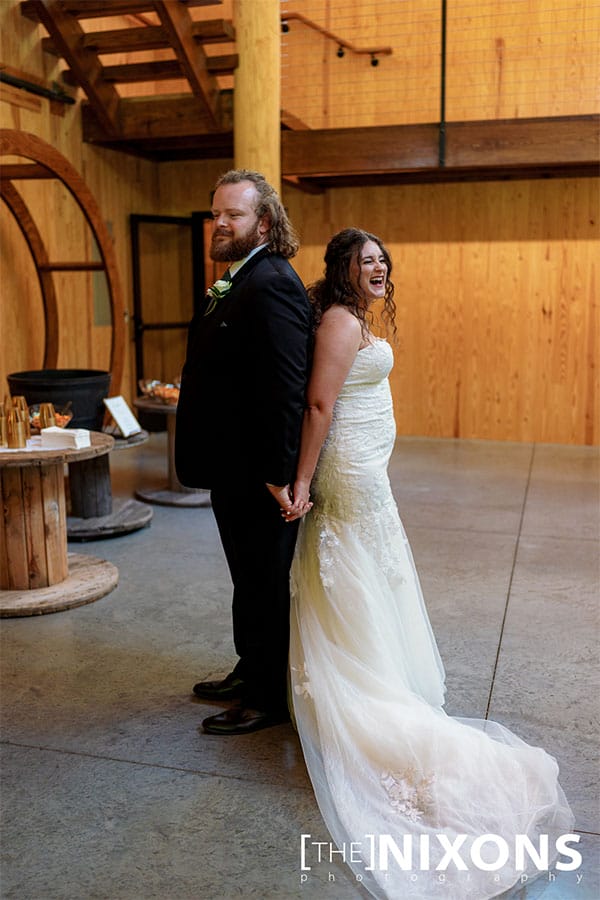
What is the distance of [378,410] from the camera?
269 centimetres

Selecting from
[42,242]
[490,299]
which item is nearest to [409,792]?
[42,242]

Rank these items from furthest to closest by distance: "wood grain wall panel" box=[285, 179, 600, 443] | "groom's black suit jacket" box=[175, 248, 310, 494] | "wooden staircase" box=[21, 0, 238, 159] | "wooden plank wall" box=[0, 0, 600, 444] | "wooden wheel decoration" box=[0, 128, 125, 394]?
1. "wood grain wall panel" box=[285, 179, 600, 443]
2. "wooden plank wall" box=[0, 0, 600, 444]
3. "wooden staircase" box=[21, 0, 238, 159]
4. "wooden wheel decoration" box=[0, 128, 125, 394]
5. "groom's black suit jacket" box=[175, 248, 310, 494]

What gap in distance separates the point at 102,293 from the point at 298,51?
9.47 feet

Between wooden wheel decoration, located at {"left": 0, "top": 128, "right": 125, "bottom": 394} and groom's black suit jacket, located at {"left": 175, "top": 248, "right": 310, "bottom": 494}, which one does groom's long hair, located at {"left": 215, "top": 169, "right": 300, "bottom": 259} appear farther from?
wooden wheel decoration, located at {"left": 0, "top": 128, "right": 125, "bottom": 394}

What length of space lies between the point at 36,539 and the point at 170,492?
6.60ft

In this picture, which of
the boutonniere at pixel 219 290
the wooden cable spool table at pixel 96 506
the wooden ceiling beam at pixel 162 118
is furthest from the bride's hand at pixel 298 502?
the wooden ceiling beam at pixel 162 118

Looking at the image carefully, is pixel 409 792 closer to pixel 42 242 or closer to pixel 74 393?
pixel 74 393

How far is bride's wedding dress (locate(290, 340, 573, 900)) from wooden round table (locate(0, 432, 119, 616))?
5.35 feet

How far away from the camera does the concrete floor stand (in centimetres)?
215

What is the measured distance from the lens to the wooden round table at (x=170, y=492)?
5.77 meters

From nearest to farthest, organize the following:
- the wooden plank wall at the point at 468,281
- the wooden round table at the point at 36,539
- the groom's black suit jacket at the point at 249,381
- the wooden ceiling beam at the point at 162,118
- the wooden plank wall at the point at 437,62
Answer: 1. the groom's black suit jacket at the point at 249,381
2. the wooden round table at the point at 36,539
3. the wooden ceiling beam at the point at 162,118
4. the wooden plank wall at the point at 437,62
5. the wooden plank wall at the point at 468,281

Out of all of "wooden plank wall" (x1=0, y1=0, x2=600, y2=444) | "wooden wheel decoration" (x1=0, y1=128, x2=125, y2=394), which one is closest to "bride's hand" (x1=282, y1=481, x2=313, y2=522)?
"wooden wheel decoration" (x1=0, y1=128, x2=125, y2=394)

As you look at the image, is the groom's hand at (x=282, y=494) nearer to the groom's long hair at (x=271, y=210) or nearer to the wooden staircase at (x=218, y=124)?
the groom's long hair at (x=271, y=210)

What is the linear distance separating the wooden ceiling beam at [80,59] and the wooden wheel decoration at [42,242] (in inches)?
33.2
